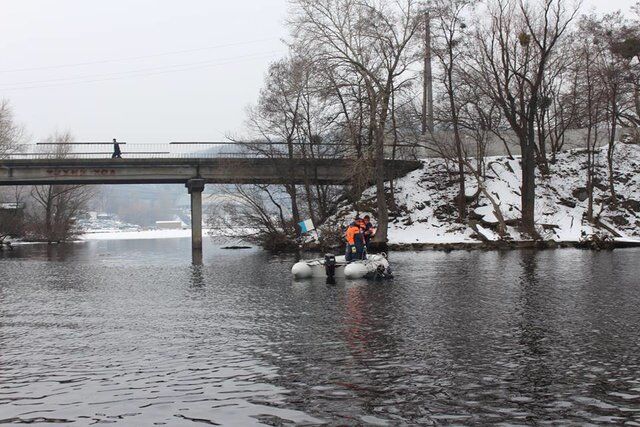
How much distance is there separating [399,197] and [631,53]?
19677mm

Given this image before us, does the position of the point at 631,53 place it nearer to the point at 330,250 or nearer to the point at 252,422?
the point at 330,250

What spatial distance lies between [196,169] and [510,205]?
2488 centimetres

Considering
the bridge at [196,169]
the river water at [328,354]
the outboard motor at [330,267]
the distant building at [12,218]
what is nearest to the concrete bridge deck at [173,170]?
the bridge at [196,169]

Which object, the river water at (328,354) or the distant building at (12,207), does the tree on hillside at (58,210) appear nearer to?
the distant building at (12,207)

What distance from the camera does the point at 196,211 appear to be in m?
53.6

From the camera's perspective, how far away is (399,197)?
52875 mm

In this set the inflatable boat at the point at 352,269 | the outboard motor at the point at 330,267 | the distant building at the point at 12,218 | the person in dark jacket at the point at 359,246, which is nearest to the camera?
the outboard motor at the point at 330,267

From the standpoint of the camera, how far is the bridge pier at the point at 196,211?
5162 cm

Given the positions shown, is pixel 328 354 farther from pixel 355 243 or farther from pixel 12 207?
pixel 12 207

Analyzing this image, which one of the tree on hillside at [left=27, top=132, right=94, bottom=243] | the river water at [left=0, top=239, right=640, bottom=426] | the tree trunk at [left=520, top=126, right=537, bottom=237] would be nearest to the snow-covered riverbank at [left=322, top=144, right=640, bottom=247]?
the tree trunk at [left=520, top=126, right=537, bottom=237]

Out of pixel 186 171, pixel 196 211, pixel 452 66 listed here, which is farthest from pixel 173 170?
pixel 452 66

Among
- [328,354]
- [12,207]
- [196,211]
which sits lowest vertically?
[328,354]

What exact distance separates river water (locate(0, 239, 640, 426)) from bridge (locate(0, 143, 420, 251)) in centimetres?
2953

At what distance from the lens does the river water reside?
25.6ft
